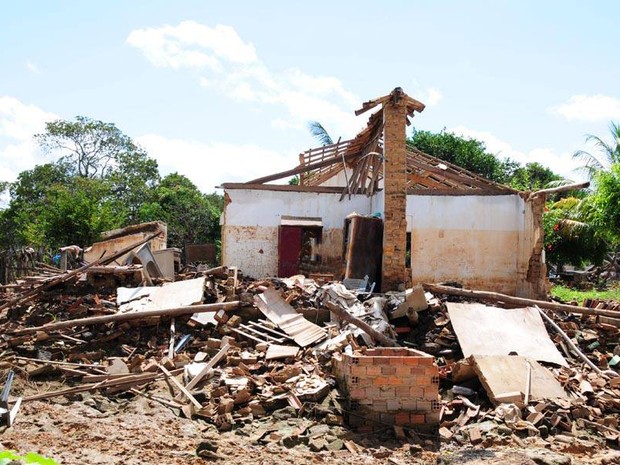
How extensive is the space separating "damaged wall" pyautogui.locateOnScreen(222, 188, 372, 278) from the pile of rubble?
5.48 m

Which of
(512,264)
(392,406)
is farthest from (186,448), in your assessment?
(512,264)

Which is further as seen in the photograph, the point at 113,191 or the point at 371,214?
the point at 113,191

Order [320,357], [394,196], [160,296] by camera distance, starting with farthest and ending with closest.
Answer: [394,196]
[160,296]
[320,357]

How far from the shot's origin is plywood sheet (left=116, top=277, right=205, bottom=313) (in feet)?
31.7

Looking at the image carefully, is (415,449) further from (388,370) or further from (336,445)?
(388,370)

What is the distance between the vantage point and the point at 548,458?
535cm

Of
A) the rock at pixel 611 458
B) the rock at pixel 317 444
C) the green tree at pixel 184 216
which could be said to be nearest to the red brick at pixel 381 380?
the rock at pixel 317 444

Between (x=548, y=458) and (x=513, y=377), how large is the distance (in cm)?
178

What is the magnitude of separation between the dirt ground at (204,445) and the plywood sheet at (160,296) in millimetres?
3201

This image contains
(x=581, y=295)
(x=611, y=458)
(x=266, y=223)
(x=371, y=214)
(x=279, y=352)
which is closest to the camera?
(x=611, y=458)

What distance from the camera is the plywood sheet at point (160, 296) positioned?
965 centimetres

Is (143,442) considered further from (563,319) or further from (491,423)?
(563,319)

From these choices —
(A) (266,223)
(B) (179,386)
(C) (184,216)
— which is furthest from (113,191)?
(B) (179,386)

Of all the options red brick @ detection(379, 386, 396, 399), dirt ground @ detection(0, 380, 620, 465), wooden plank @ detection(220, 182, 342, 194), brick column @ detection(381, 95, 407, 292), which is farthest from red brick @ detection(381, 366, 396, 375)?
wooden plank @ detection(220, 182, 342, 194)
